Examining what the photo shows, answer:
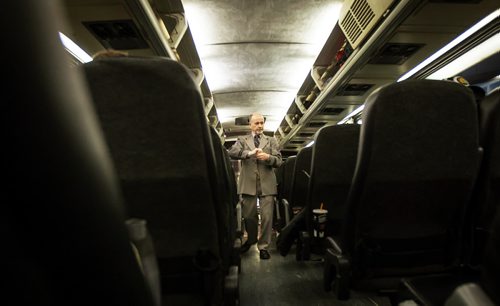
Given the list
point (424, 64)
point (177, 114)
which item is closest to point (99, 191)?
point (177, 114)

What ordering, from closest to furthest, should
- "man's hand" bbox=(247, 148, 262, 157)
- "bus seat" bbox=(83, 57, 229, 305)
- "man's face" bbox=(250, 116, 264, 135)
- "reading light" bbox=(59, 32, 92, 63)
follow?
"bus seat" bbox=(83, 57, 229, 305) < "reading light" bbox=(59, 32, 92, 63) < "man's hand" bbox=(247, 148, 262, 157) < "man's face" bbox=(250, 116, 264, 135)

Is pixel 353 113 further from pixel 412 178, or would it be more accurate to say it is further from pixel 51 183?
pixel 51 183

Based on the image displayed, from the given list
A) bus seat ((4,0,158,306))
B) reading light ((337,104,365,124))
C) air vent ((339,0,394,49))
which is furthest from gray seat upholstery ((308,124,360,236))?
reading light ((337,104,365,124))

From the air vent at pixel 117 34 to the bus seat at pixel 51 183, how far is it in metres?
2.39

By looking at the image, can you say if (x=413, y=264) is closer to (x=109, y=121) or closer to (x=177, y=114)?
(x=177, y=114)

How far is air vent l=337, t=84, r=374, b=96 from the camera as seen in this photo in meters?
3.66

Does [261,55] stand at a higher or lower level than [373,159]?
higher

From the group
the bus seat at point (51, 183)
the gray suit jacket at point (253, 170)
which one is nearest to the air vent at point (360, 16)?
the gray suit jacket at point (253, 170)

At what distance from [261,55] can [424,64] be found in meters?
1.99

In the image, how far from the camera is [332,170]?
204 cm

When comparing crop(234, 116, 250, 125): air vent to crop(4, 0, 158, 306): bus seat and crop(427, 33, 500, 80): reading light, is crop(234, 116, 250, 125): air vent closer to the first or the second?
crop(427, 33, 500, 80): reading light

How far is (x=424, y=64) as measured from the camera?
3.04m

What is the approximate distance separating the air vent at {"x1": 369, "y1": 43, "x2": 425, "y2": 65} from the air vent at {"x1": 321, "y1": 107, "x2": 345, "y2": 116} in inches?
70.8

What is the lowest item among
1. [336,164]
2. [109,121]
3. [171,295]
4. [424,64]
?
[171,295]
